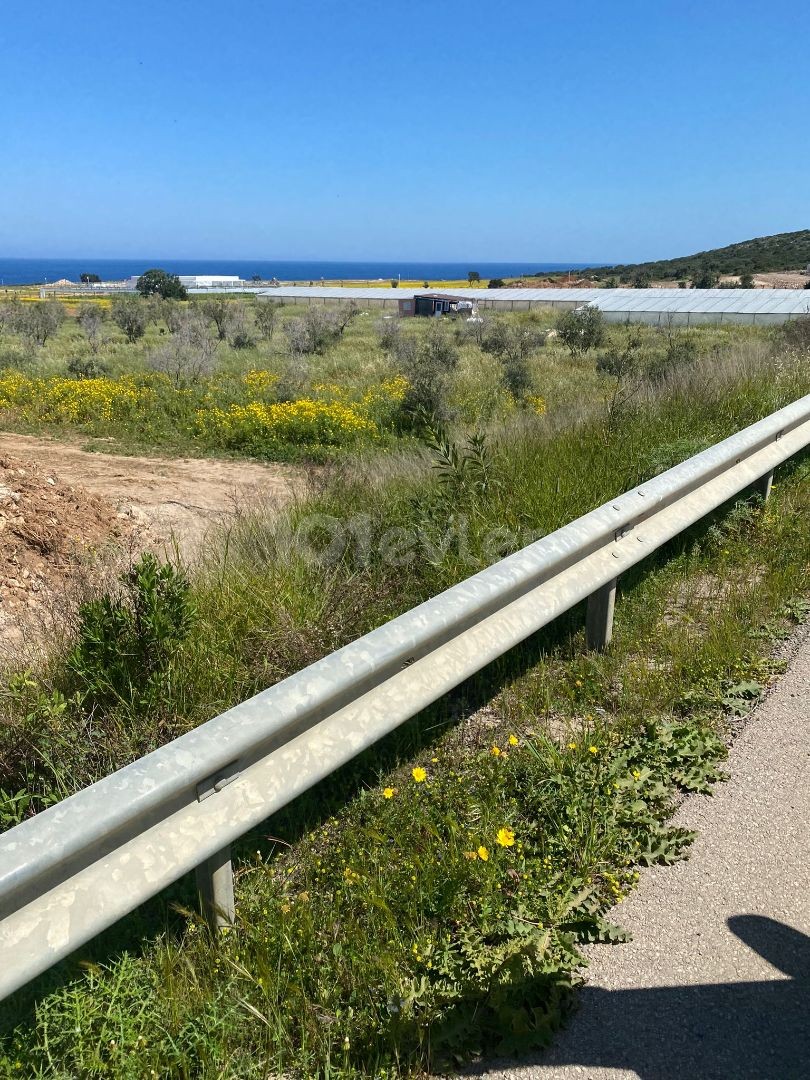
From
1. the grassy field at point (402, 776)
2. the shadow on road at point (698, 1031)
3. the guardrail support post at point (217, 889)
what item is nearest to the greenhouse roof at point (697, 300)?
the grassy field at point (402, 776)

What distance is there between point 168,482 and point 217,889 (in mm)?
8755

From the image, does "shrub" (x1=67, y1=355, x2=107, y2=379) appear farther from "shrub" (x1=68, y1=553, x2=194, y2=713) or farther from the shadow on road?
the shadow on road

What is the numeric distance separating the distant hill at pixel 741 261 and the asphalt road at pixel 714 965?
107 meters

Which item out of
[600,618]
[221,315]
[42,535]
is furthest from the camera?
[221,315]

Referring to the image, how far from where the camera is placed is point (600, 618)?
431cm

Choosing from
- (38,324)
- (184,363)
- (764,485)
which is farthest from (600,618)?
(38,324)

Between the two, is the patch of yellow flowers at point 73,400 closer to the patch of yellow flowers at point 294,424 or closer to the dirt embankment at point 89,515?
the patch of yellow flowers at point 294,424

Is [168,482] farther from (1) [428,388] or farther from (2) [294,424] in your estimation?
(1) [428,388]

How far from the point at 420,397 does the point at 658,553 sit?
32.5 ft

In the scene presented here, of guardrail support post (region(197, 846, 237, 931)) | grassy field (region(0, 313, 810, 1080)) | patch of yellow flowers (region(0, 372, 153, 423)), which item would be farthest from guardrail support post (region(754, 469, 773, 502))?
patch of yellow flowers (region(0, 372, 153, 423))

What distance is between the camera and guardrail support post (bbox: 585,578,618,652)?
4.28m

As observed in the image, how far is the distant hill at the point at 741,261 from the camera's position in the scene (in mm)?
109812

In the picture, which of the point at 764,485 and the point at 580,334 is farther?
the point at 580,334

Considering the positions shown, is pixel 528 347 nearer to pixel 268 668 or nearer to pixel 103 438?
pixel 103 438
